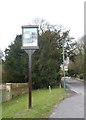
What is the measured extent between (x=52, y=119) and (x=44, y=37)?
4515 cm

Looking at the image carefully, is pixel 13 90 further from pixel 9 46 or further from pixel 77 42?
pixel 77 42

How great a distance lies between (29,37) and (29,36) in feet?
0.18

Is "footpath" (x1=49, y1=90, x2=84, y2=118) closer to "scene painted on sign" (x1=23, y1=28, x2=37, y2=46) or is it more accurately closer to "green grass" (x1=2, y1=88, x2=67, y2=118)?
"green grass" (x1=2, y1=88, x2=67, y2=118)

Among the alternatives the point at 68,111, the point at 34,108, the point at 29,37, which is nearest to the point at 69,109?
the point at 68,111

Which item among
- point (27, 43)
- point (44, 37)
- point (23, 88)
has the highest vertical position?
point (44, 37)

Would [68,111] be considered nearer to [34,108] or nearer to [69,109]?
[69,109]

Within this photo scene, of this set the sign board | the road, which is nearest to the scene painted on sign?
the sign board

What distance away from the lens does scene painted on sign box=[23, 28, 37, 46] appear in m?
21.9

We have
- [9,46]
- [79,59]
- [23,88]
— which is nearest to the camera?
[23,88]

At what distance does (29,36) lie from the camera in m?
22.0

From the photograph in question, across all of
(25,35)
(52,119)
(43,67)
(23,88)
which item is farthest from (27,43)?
(43,67)

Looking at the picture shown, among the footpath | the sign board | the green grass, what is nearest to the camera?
the footpath

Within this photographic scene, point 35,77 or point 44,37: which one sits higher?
point 44,37

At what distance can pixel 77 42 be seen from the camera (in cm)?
10006
